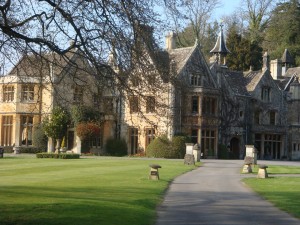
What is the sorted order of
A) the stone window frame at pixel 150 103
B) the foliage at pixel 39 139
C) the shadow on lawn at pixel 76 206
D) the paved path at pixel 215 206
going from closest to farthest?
the shadow on lawn at pixel 76 206
the stone window frame at pixel 150 103
the paved path at pixel 215 206
the foliage at pixel 39 139

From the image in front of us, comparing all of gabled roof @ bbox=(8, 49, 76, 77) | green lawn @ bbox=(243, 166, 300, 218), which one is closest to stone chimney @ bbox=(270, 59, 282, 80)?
green lawn @ bbox=(243, 166, 300, 218)

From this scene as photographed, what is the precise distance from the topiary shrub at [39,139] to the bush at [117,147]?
5.32 meters

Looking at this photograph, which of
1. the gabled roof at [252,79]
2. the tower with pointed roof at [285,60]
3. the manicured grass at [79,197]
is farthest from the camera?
the tower with pointed roof at [285,60]

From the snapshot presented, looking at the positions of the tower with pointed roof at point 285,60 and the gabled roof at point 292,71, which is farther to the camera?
the tower with pointed roof at point 285,60

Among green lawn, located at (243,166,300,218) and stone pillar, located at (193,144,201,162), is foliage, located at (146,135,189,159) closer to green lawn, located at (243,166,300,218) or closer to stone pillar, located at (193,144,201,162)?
stone pillar, located at (193,144,201,162)

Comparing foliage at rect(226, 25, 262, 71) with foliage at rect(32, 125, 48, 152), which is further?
foliage at rect(226, 25, 262, 71)

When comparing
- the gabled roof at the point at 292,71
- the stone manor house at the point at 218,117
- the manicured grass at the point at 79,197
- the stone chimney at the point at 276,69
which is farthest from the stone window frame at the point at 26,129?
the gabled roof at the point at 292,71

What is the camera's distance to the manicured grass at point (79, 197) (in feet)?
38.1

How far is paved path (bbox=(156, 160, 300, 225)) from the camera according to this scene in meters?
12.4

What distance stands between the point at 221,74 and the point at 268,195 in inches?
1249

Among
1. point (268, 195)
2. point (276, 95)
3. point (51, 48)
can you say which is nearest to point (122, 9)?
point (51, 48)

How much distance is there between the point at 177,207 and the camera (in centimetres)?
1445

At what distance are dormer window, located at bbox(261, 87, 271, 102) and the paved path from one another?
99.4ft

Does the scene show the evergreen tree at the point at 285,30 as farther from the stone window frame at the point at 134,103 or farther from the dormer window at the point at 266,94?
the stone window frame at the point at 134,103
